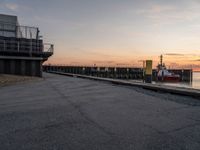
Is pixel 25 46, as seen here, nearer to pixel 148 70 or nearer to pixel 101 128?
pixel 148 70

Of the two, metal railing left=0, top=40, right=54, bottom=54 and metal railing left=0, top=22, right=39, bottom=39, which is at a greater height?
metal railing left=0, top=22, right=39, bottom=39

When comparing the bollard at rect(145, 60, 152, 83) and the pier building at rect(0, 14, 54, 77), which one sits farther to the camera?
the pier building at rect(0, 14, 54, 77)

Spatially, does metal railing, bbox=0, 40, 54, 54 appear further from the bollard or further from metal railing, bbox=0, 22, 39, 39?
the bollard

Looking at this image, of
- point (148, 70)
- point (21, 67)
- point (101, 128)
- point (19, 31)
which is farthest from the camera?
point (19, 31)

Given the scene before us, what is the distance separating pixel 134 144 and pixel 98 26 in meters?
20.9

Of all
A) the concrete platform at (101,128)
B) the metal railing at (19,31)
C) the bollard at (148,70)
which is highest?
A: the metal railing at (19,31)

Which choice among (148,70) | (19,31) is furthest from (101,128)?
(19,31)

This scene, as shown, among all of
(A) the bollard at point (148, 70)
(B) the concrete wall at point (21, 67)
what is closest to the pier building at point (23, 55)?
(B) the concrete wall at point (21, 67)

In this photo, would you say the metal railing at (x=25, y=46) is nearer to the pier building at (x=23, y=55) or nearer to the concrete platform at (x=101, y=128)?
the pier building at (x=23, y=55)

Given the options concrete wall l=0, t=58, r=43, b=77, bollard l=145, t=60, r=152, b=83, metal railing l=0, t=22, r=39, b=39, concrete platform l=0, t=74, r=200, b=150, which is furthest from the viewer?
metal railing l=0, t=22, r=39, b=39

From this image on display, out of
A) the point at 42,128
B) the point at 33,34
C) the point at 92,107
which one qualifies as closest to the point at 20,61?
the point at 33,34

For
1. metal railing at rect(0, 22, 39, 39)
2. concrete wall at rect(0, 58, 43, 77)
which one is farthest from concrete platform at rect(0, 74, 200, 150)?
metal railing at rect(0, 22, 39, 39)

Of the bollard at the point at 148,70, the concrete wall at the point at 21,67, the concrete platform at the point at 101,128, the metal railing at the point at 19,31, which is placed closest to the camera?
the concrete platform at the point at 101,128

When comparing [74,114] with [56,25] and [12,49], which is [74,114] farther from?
[56,25]
